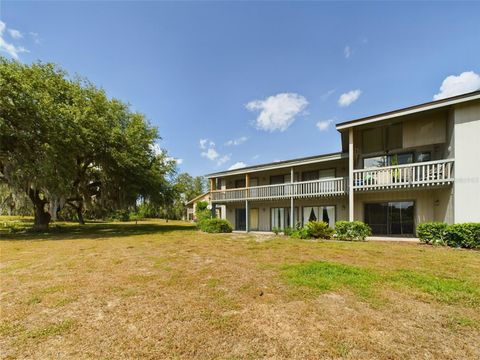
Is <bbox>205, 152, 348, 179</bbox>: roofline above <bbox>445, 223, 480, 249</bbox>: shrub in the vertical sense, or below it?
above

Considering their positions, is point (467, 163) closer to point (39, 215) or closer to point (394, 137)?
point (394, 137)

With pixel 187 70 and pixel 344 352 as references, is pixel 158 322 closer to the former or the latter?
pixel 344 352

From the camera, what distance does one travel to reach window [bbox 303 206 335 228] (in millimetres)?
15789

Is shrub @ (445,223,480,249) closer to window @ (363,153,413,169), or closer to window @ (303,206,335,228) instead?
window @ (363,153,413,169)

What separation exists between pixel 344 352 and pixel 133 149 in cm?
1736

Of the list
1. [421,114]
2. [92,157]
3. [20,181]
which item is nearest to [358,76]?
[421,114]

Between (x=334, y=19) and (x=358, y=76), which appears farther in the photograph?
(x=358, y=76)

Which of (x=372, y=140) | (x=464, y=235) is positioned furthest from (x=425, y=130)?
(x=464, y=235)

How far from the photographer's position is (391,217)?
13719mm

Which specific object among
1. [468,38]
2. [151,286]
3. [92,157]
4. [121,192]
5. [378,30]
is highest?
[378,30]

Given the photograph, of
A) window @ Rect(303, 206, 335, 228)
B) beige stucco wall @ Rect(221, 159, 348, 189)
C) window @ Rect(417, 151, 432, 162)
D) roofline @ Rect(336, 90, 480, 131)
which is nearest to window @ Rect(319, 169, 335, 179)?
beige stucco wall @ Rect(221, 159, 348, 189)

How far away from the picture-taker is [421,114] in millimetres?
11969

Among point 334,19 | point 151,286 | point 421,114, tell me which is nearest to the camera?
point 151,286

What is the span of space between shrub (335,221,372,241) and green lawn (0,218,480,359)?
474 centimetres
